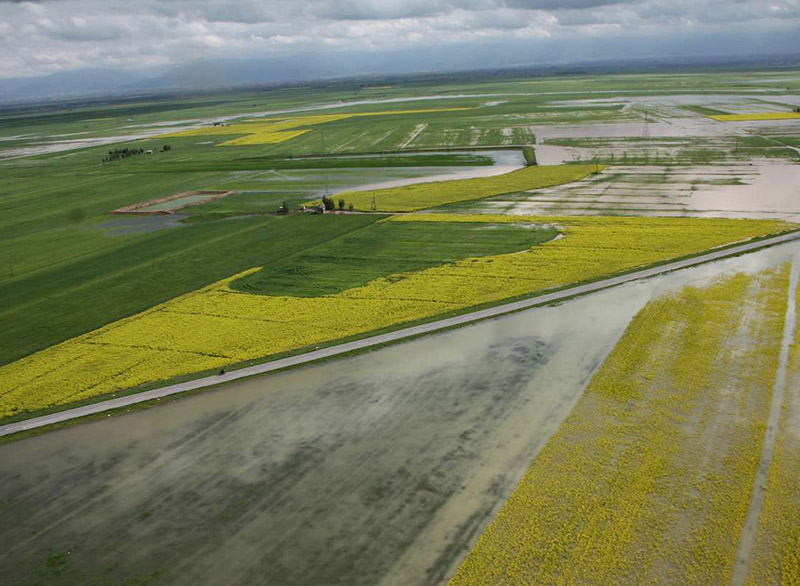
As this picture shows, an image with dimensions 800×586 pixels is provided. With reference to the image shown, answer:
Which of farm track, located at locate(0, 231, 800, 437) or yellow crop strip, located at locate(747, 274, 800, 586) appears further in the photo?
farm track, located at locate(0, 231, 800, 437)

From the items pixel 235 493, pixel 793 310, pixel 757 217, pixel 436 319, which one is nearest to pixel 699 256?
pixel 793 310

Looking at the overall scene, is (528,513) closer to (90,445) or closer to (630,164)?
(90,445)

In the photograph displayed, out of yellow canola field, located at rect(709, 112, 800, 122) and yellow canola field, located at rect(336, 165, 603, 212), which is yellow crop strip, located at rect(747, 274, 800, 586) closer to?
A: yellow canola field, located at rect(336, 165, 603, 212)

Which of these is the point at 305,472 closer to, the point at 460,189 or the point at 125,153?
the point at 460,189

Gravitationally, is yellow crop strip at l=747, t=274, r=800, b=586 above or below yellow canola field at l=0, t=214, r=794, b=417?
below

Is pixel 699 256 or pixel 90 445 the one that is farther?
pixel 699 256

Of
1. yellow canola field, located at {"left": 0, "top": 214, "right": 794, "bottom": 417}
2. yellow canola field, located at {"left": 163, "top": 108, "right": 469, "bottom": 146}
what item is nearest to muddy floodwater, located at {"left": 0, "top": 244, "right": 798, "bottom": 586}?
yellow canola field, located at {"left": 0, "top": 214, "right": 794, "bottom": 417}

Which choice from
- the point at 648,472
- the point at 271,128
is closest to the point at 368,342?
the point at 648,472
